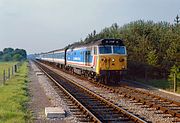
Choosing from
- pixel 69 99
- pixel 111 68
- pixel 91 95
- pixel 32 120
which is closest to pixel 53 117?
pixel 32 120

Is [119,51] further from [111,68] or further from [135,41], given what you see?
[135,41]

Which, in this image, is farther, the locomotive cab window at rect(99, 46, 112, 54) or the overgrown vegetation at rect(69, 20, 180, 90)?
the overgrown vegetation at rect(69, 20, 180, 90)

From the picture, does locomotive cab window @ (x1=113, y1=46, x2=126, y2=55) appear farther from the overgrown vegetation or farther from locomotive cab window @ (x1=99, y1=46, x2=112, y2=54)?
the overgrown vegetation

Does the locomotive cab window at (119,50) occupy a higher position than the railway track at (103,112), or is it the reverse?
the locomotive cab window at (119,50)

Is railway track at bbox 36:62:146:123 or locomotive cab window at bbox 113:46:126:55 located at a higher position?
locomotive cab window at bbox 113:46:126:55

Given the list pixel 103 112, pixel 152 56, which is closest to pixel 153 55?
pixel 152 56

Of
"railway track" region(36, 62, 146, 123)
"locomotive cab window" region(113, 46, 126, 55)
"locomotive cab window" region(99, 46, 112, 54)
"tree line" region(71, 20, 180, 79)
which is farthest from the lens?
"tree line" region(71, 20, 180, 79)

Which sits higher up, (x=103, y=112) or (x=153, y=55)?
(x=153, y=55)

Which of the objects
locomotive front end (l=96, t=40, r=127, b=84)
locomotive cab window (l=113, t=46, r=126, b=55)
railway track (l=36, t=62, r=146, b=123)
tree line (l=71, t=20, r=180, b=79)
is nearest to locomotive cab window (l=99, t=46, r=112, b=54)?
locomotive front end (l=96, t=40, r=127, b=84)

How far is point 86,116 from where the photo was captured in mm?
14148

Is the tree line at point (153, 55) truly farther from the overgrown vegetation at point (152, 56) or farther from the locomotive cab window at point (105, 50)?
the locomotive cab window at point (105, 50)

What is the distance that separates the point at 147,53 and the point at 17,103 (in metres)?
20.2

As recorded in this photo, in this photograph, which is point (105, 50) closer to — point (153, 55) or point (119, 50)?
point (119, 50)

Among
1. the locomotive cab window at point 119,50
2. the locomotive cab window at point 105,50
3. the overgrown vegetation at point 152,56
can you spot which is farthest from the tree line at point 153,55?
the locomotive cab window at point 105,50
